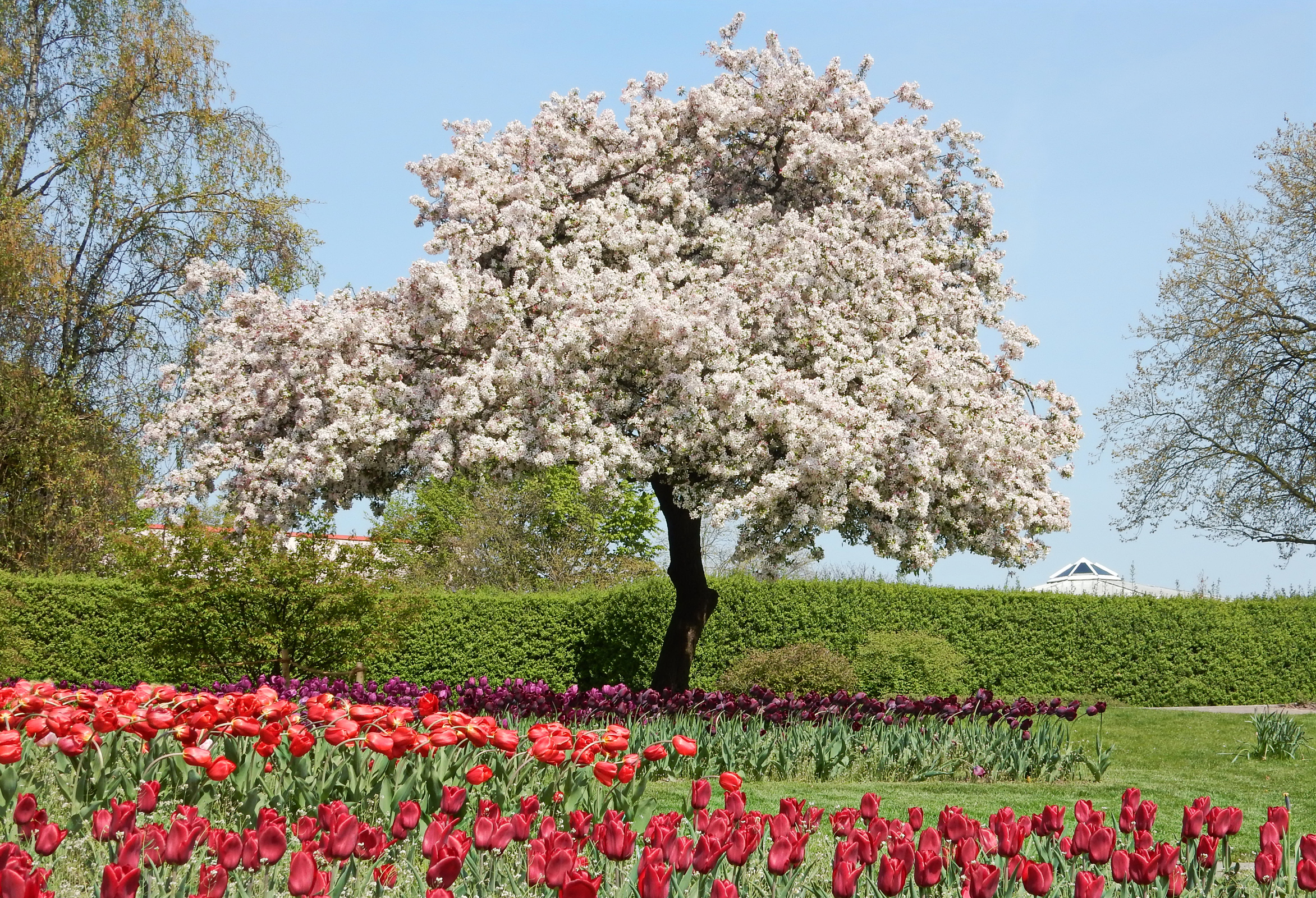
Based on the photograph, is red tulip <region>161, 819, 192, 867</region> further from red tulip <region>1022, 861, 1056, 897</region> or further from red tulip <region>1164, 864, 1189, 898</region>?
red tulip <region>1164, 864, 1189, 898</region>

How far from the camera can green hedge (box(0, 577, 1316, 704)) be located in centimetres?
1744

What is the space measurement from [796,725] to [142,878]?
22.6 ft

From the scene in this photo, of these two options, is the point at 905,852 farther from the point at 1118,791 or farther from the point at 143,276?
the point at 143,276

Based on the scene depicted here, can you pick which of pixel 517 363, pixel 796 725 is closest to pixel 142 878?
pixel 796 725

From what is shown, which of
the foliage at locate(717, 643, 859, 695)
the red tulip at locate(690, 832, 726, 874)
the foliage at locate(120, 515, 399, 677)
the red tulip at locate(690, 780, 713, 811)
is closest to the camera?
the red tulip at locate(690, 832, 726, 874)

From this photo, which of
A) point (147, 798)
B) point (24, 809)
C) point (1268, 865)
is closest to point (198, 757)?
point (147, 798)

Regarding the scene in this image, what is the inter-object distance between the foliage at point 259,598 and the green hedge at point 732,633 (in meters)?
2.66

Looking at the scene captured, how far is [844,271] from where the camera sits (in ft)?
37.2

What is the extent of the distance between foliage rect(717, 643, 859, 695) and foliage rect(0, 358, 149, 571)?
429 inches

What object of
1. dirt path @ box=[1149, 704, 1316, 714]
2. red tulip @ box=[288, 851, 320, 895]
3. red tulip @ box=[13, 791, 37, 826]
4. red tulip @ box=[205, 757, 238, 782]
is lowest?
dirt path @ box=[1149, 704, 1316, 714]

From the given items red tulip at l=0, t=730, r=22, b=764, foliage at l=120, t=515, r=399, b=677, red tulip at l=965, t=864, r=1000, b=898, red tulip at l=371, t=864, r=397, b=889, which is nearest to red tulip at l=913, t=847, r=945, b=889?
red tulip at l=965, t=864, r=1000, b=898

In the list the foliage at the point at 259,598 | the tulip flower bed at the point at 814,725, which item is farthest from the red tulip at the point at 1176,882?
the foliage at the point at 259,598

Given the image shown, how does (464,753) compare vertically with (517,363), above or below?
below

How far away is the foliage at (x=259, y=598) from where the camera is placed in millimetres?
12469
